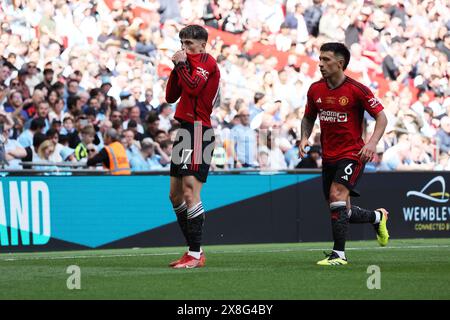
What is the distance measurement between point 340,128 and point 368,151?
1.66ft

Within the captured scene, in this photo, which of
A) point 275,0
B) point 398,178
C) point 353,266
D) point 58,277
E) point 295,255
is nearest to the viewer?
point 58,277

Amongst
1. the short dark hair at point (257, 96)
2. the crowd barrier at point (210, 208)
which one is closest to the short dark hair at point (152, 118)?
the crowd barrier at point (210, 208)

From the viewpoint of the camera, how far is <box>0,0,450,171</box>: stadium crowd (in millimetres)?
18250

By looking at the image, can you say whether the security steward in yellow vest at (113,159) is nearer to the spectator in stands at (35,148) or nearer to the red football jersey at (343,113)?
the spectator in stands at (35,148)

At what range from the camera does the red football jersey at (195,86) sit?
10680 mm

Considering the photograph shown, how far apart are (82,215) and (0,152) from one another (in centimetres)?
163

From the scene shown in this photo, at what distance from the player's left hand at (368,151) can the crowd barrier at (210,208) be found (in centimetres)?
625

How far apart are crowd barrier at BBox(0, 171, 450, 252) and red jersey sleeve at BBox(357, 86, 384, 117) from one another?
623 centimetres

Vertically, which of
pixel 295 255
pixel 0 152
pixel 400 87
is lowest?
pixel 295 255

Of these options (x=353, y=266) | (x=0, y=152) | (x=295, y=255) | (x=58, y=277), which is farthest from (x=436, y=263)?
(x=0, y=152)

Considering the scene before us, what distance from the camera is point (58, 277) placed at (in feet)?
32.6

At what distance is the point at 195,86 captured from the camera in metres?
10.7

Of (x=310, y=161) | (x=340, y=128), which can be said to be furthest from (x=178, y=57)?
(x=310, y=161)

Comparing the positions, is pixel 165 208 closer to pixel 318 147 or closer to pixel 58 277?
pixel 318 147
